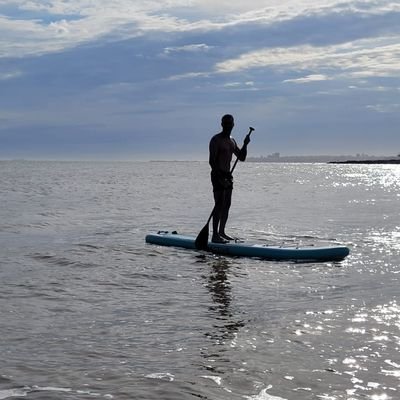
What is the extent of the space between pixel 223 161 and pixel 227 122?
83 centimetres

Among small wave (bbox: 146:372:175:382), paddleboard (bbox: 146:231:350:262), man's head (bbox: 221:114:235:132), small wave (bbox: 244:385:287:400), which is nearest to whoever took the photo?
small wave (bbox: 244:385:287:400)

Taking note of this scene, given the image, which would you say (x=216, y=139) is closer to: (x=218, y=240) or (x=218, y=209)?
(x=218, y=209)

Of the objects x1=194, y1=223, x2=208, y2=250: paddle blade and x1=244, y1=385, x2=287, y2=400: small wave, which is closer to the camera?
x1=244, y1=385, x2=287, y2=400: small wave

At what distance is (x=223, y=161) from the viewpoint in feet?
41.9

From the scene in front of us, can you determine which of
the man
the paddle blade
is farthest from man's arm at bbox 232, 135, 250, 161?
the paddle blade

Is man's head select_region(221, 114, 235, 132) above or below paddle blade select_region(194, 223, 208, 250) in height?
above

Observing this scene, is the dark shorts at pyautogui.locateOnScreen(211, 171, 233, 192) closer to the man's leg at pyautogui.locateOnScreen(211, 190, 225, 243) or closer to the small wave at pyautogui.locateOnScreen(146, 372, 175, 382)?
the man's leg at pyautogui.locateOnScreen(211, 190, 225, 243)

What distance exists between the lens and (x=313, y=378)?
16.8 feet

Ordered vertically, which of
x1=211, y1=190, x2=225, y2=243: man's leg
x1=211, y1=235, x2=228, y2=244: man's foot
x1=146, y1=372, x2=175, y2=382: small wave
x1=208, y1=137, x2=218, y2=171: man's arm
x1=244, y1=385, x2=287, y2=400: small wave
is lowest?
x1=146, y1=372, x2=175, y2=382: small wave

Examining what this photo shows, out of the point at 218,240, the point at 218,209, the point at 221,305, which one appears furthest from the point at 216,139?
the point at 221,305

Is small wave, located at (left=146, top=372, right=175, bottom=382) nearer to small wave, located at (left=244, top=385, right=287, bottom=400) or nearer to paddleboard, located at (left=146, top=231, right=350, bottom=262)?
small wave, located at (left=244, top=385, right=287, bottom=400)

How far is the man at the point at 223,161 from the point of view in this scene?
500 inches

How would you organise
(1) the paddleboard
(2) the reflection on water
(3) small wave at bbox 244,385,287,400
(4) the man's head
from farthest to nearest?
(4) the man's head, (1) the paddleboard, (2) the reflection on water, (3) small wave at bbox 244,385,287,400

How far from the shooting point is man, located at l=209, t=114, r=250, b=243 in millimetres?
12695
